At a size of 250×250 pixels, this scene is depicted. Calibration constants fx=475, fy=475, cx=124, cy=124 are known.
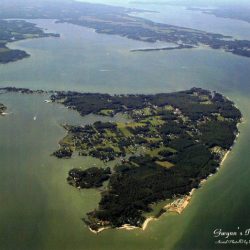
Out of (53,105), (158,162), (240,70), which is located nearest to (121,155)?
(158,162)

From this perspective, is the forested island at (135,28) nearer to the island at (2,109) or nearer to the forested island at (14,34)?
the forested island at (14,34)

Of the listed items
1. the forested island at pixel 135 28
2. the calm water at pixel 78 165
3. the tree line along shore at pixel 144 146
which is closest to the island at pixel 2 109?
the calm water at pixel 78 165

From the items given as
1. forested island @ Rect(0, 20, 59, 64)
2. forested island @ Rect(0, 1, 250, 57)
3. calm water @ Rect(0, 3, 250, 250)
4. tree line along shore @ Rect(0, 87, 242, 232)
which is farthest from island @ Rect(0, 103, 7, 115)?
forested island @ Rect(0, 1, 250, 57)

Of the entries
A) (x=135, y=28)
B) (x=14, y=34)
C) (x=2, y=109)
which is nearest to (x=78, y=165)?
(x=2, y=109)

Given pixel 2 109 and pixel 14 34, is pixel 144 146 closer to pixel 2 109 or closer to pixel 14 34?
pixel 2 109

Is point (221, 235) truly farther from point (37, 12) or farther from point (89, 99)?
point (37, 12)

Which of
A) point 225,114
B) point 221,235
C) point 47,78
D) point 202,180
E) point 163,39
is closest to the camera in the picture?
point 221,235
